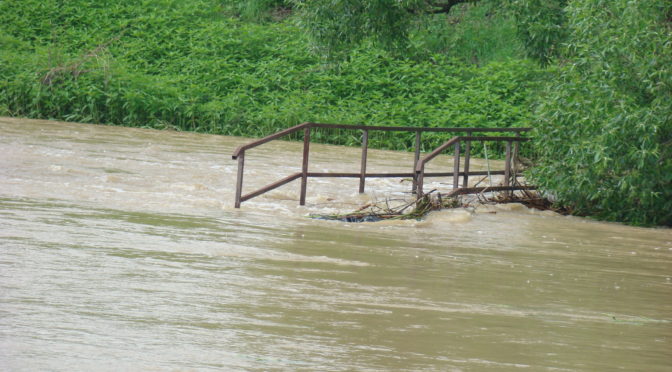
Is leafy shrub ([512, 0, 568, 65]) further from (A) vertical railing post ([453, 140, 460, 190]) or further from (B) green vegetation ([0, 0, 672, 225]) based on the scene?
(A) vertical railing post ([453, 140, 460, 190])

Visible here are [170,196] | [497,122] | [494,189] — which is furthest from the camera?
[497,122]

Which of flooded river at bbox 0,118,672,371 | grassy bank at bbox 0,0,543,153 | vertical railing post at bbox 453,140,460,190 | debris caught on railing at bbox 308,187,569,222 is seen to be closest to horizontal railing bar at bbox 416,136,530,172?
vertical railing post at bbox 453,140,460,190

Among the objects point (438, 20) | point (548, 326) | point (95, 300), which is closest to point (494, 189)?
point (548, 326)

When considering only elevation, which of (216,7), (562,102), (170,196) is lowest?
(170,196)

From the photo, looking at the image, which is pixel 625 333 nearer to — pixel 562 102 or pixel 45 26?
pixel 562 102

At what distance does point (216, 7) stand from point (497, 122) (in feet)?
43.6

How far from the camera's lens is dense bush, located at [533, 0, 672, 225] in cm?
1306

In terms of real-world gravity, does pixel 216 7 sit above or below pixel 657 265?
above

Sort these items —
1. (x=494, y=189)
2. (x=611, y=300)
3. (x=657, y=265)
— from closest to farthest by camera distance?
1. (x=611, y=300)
2. (x=657, y=265)
3. (x=494, y=189)

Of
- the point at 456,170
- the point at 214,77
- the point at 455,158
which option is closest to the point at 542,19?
the point at 455,158

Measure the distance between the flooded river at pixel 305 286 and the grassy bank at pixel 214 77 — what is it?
1337 cm

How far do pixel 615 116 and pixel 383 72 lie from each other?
61.2 ft

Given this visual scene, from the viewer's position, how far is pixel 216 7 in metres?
37.1

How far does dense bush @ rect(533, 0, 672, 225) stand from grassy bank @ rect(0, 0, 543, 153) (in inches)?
492
